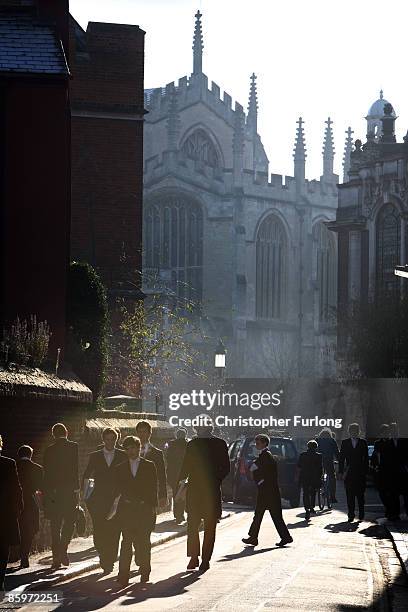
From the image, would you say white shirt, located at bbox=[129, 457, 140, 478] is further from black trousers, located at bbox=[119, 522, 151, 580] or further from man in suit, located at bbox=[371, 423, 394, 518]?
man in suit, located at bbox=[371, 423, 394, 518]

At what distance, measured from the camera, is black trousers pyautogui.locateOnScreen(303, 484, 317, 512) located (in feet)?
89.0

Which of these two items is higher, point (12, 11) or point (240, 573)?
point (12, 11)

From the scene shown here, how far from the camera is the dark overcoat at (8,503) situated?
13828mm

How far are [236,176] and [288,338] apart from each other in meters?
10.9

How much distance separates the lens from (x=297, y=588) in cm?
1455

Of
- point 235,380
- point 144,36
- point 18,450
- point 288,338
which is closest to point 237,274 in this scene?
point 288,338

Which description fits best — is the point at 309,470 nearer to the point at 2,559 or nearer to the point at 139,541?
the point at 139,541

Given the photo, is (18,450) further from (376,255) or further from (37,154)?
(376,255)

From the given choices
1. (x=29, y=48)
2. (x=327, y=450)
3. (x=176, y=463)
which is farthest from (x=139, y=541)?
(x=327, y=450)

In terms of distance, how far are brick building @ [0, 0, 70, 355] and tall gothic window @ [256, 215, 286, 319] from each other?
3114 inches

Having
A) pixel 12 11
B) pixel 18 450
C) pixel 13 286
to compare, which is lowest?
pixel 18 450

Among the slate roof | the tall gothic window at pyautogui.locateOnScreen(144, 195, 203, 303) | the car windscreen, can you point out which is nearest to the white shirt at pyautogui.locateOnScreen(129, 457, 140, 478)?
the slate roof

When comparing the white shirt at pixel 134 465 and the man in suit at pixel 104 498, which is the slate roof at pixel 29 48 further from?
the white shirt at pixel 134 465

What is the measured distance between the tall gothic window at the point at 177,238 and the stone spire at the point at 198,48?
12693 mm
